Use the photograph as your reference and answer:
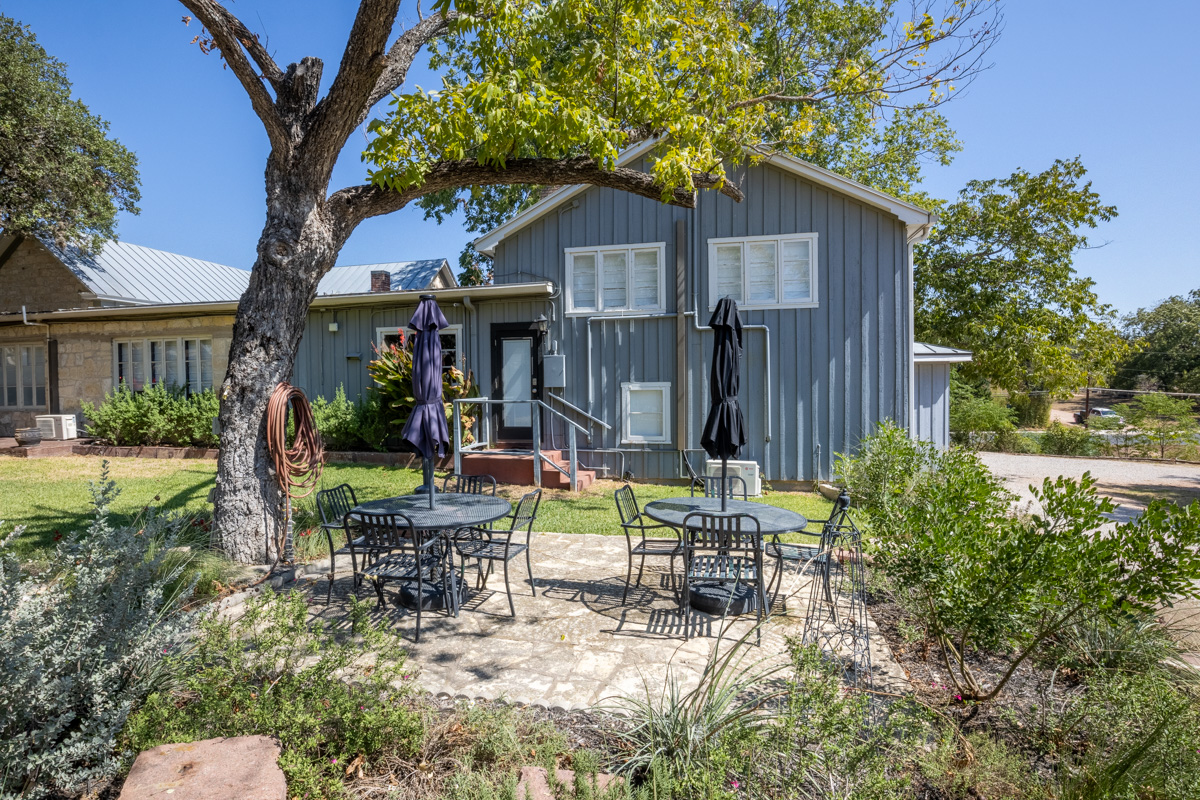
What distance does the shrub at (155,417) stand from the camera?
506 inches

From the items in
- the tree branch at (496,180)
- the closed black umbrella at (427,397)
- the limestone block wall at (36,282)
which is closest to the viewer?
the closed black umbrella at (427,397)

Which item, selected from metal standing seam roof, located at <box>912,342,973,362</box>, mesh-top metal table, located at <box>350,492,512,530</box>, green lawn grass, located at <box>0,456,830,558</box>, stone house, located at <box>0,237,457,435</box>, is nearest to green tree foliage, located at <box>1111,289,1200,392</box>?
metal standing seam roof, located at <box>912,342,973,362</box>

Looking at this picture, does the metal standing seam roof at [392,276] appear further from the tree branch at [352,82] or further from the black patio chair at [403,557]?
the black patio chair at [403,557]

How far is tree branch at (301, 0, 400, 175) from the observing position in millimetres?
5371

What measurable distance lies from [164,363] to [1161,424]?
25300mm

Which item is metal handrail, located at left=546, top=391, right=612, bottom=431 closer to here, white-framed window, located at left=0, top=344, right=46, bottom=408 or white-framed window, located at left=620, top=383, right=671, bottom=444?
white-framed window, located at left=620, top=383, right=671, bottom=444

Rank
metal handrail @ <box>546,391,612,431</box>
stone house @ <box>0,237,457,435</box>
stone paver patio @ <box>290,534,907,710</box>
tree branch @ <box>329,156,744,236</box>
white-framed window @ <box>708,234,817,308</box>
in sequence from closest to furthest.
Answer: stone paver patio @ <box>290,534,907,710</box> → tree branch @ <box>329,156,744,236</box> → white-framed window @ <box>708,234,817,308</box> → metal handrail @ <box>546,391,612,431</box> → stone house @ <box>0,237,457,435</box>

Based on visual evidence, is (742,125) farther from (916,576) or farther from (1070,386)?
(1070,386)

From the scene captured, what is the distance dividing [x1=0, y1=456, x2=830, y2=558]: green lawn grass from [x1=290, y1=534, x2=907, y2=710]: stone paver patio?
6.31ft

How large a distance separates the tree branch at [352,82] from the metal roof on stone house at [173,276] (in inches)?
354

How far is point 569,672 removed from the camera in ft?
11.6

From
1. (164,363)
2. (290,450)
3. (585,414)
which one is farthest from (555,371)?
(164,363)

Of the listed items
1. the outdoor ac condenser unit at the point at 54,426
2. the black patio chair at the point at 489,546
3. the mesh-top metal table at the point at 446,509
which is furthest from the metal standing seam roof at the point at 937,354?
the outdoor ac condenser unit at the point at 54,426

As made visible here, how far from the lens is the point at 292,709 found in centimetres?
249
